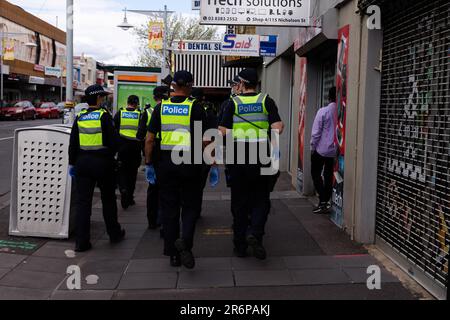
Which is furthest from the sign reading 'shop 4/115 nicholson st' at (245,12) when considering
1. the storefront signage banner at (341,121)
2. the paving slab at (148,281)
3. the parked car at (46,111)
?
the parked car at (46,111)

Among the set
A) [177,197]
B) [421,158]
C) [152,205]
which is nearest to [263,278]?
[177,197]

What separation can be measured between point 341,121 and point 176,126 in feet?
8.39

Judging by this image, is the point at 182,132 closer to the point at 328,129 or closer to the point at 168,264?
the point at 168,264

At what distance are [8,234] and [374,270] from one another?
4.39 meters

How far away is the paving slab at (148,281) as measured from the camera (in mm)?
5031

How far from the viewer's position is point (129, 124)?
29.8ft

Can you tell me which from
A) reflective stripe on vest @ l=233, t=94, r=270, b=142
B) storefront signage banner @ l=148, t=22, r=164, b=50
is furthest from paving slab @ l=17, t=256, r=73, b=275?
storefront signage banner @ l=148, t=22, r=164, b=50

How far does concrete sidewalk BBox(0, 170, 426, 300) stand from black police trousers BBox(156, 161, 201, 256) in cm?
36

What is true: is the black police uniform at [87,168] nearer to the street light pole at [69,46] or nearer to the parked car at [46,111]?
the street light pole at [69,46]

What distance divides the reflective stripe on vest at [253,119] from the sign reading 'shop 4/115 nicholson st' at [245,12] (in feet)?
8.09

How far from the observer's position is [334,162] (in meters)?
7.86

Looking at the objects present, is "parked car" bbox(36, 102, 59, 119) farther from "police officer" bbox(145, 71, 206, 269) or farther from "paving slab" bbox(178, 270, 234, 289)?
"paving slab" bbox(178, 270, 234, 289)

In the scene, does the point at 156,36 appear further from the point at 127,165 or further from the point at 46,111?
the point at 46,111

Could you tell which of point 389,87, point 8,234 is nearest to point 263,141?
point 389,87
